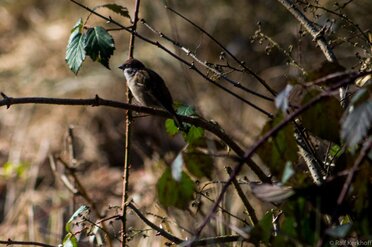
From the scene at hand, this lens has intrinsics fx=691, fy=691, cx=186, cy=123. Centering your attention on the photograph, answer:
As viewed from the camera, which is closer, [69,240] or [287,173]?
[287,173]

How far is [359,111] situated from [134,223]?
3.94 m

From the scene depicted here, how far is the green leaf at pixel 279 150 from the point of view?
1125 mm

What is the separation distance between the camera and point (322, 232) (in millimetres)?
1078

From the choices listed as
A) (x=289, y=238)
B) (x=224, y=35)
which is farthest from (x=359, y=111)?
(x=224, y=35)

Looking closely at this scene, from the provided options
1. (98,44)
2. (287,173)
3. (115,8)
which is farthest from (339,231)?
(115,8)

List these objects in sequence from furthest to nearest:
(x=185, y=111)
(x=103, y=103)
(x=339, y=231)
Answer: (x=185, y=111) < (x=103, y=103) < (x=339, y=231)

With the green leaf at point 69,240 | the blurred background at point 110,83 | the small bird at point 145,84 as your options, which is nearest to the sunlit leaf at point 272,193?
the green leaf at point 69,240

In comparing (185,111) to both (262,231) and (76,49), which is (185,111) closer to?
(76,49)

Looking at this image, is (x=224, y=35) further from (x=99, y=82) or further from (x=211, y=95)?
(x=99, y=82)

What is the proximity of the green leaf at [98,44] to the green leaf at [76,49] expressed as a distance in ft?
0.13

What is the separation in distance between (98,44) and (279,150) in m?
0.61

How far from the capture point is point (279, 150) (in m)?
1.12

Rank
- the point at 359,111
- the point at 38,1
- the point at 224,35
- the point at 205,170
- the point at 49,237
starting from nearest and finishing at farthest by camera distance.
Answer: the point at 359,111
the point at 205,170
the point at 49,237
the point at 224,35
the point at 38,1

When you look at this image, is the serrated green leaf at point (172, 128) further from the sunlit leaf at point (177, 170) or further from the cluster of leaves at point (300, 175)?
the sunlit leaf at point (177, 170)
